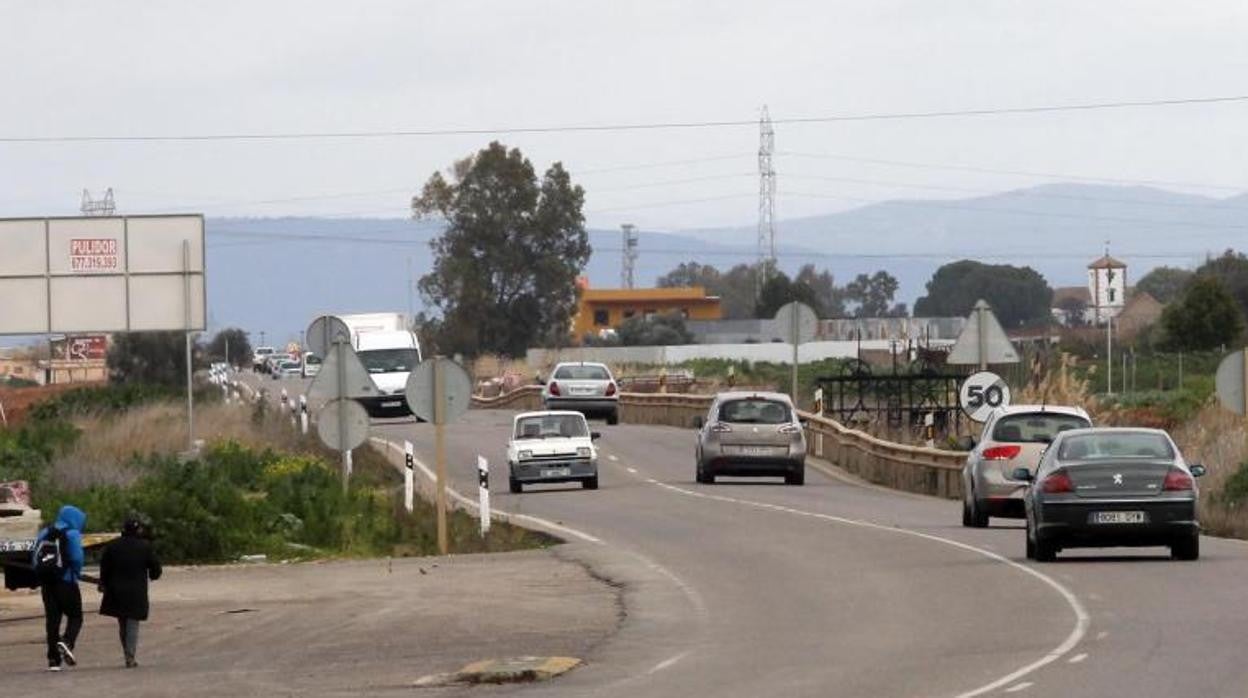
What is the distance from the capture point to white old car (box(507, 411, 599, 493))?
142 feet

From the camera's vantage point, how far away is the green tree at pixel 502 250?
11569 cm

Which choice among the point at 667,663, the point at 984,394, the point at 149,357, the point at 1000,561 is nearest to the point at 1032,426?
the point at 1000,561

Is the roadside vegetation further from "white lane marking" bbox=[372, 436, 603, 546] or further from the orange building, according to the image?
the orange building

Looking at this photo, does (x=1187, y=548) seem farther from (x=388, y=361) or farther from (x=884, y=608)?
(x=388, y=361)

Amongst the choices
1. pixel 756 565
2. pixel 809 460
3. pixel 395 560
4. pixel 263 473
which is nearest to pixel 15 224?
pixel 263 473

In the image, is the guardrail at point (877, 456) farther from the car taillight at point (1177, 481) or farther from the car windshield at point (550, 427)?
the car taillight at point (1177, 481)

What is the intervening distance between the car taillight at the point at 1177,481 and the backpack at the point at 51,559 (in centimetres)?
1075

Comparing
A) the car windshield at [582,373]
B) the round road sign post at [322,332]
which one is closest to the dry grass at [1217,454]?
the round road sign post at [322,332]

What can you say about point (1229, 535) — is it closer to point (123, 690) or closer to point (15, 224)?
point (123, 690)

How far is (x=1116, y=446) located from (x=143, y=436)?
2603 centimetres

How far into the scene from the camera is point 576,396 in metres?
65.9

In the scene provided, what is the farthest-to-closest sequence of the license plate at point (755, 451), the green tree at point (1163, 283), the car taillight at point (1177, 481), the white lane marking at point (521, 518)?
1. the green tree at point (1163, 283)
2. the license plate at point (755, 451)
3. the white lane marking at point (521, 518)
4. the car taillight at point (1177, 481)

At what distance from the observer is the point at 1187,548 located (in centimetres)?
2588

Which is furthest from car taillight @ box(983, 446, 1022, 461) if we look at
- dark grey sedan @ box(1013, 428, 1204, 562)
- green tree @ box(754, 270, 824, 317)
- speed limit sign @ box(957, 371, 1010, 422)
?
green tree @ box(754, 270, 824, 317)
